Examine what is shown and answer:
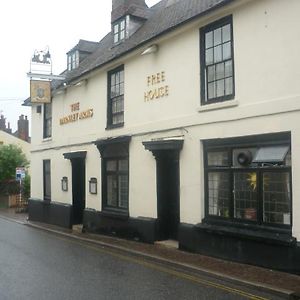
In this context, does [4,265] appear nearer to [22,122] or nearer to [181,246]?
[181,246]

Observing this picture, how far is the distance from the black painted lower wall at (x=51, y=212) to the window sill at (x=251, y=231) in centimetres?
873

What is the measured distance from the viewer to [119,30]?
17.3 metres

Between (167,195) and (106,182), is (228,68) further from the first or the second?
(106,182)

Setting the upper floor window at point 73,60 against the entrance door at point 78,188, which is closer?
the entrance door at point 78,188

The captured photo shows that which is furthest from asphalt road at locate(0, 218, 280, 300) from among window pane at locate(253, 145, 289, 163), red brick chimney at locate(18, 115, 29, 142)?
red brick chimney at locate(18, 115, 29, 142)

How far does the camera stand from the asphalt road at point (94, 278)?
322 inches

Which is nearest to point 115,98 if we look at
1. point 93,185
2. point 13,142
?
point 93,185

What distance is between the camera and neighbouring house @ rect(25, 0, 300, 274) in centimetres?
959

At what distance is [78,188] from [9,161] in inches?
668

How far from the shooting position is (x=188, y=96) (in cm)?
1212

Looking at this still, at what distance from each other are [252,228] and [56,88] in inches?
465

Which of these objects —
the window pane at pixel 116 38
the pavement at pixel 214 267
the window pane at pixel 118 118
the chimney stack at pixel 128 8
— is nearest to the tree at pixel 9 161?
the chimney stack at pixel 128 8

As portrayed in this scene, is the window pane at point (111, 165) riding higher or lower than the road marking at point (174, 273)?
higher

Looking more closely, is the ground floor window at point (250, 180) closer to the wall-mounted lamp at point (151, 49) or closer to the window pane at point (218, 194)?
the window pane at point (218, 194)
